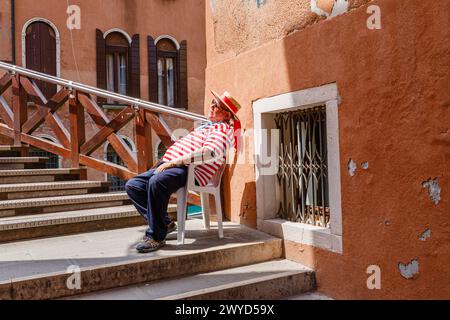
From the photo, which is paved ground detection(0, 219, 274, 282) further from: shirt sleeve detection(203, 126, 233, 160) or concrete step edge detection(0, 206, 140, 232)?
shirt sleeve detection(203, 126, 233, 160)

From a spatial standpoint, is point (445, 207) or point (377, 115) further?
point (377, 115)

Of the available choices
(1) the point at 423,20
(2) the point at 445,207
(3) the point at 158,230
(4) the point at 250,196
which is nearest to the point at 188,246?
(3) the point at 158,230

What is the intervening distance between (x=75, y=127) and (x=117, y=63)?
336 inches

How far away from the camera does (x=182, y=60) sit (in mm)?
13797

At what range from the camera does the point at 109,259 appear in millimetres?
3098

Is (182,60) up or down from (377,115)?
up

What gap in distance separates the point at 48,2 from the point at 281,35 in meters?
10.2

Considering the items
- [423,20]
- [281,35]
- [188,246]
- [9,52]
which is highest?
[9,52]

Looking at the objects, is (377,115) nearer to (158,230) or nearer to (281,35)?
Answer: (281,35)

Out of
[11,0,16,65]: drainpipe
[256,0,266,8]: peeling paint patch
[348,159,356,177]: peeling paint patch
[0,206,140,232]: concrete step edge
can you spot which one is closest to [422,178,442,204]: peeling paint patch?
[348,159,356,177]: peeling paint patch

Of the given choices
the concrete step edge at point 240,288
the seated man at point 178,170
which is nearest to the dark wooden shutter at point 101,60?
the seated man at point 178,170

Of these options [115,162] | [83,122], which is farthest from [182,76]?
[83,122]

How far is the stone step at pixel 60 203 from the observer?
4.06 m

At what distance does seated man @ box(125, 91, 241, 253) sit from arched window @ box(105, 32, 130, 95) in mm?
9748
